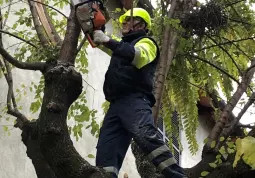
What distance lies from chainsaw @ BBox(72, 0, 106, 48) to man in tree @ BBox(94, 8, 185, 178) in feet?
0.26

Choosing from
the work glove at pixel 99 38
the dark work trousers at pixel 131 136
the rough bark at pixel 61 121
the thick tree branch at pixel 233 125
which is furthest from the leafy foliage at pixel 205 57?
the rough bark at pixel 61 121

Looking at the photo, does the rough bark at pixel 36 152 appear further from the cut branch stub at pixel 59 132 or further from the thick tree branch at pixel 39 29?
the thick tree branch at pixel 39 29

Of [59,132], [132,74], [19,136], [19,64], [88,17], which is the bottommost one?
[19,136]

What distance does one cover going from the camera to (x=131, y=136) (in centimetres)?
443

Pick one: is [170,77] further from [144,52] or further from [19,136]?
[19,136]

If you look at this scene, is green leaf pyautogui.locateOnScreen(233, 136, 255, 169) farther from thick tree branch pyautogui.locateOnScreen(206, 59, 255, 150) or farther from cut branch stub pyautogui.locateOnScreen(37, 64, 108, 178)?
thick tree branch pyautogui.locateOnScreen(206, 59, 255, 150)

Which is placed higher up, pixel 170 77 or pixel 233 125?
pixel 170 77

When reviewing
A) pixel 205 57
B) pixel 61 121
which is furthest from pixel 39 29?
pixel 205 57

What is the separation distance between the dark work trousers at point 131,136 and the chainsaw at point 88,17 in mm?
561

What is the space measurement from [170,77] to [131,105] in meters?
1.45

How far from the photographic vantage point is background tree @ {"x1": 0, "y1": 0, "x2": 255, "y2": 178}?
3.77 m

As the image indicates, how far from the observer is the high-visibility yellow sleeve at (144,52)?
4.25m

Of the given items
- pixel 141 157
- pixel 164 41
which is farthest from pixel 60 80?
pixel 164 41

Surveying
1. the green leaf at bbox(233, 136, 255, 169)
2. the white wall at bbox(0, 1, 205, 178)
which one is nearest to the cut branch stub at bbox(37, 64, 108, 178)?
the green leaf at bbox(233, 136, 255, 169)
